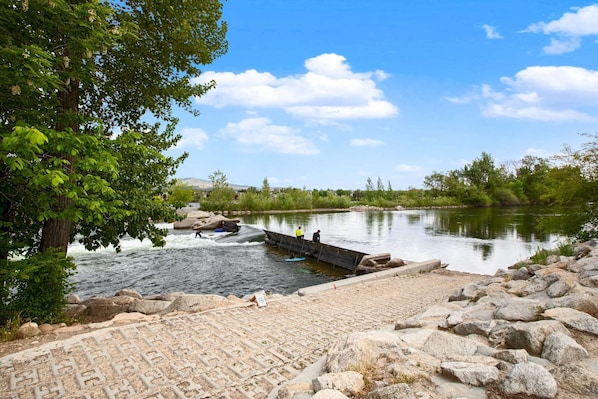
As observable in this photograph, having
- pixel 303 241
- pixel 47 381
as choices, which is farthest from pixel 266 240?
pixel 47 381

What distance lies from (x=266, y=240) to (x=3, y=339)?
2251 cm

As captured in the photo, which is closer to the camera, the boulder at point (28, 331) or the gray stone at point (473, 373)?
the gray stone at point (473, 373)

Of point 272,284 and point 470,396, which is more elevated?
point 470,396

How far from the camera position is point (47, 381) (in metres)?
3.98

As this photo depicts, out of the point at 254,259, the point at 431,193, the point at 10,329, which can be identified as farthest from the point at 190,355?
the point at 431,193

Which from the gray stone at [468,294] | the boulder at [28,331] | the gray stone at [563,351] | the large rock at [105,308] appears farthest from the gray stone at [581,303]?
the large rock at [105,308]

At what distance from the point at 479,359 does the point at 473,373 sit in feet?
1.30

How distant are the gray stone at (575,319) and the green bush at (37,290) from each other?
24.4ft

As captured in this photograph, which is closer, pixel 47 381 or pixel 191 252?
pixel 47 381

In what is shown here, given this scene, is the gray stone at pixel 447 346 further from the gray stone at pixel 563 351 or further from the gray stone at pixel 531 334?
the gray stone at pixel 563 351

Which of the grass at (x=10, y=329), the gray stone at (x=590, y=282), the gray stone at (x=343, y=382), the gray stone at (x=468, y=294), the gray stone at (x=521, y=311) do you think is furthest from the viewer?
the gray stone at (x=468, y=294)

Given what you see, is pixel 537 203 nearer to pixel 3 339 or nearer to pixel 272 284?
pixel 272 284

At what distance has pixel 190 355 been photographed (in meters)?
4.75

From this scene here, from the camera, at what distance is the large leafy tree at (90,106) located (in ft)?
14.5
